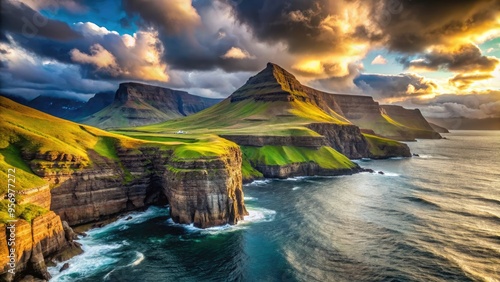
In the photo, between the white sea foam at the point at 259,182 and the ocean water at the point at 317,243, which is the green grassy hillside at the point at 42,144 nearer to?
the ocean water at the point at 317,243

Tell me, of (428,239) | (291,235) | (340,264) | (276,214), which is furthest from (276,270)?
(428,239)

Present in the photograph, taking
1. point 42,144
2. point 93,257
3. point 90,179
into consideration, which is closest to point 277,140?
point 90,179

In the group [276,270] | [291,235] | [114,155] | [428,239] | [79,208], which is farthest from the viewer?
[114,155]

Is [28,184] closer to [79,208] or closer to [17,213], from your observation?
[17,213]

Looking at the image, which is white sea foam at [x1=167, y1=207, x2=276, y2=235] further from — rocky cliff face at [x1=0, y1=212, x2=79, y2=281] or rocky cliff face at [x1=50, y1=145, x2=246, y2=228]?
rocky cliff face at [x1=0, y1=212, x2=79, y2=281]

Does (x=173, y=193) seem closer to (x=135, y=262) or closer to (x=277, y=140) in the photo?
(x=135, y=262)

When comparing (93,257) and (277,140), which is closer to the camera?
(93,257)
